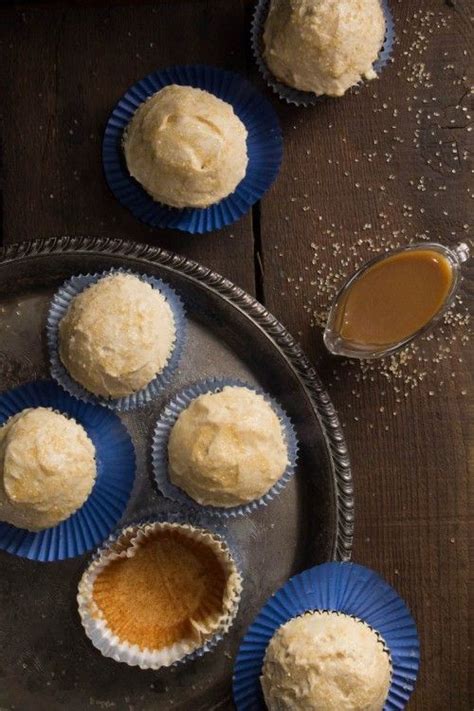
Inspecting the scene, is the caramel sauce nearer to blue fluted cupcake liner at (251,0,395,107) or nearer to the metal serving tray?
the metal serving tray

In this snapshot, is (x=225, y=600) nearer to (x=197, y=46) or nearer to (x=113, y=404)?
(x=113, y=404)

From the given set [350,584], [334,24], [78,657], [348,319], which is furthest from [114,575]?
[334,24]

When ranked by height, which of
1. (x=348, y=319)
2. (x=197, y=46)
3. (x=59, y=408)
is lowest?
(x=59, y=408)

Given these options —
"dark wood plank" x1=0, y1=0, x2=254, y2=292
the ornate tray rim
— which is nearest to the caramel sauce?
the ornate tray rim

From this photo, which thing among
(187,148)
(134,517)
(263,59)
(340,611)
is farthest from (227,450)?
(263,59)

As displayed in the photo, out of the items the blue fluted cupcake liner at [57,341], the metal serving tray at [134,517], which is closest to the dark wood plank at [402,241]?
the metal serving tray at [134,517]

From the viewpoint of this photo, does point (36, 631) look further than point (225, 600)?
Yes
